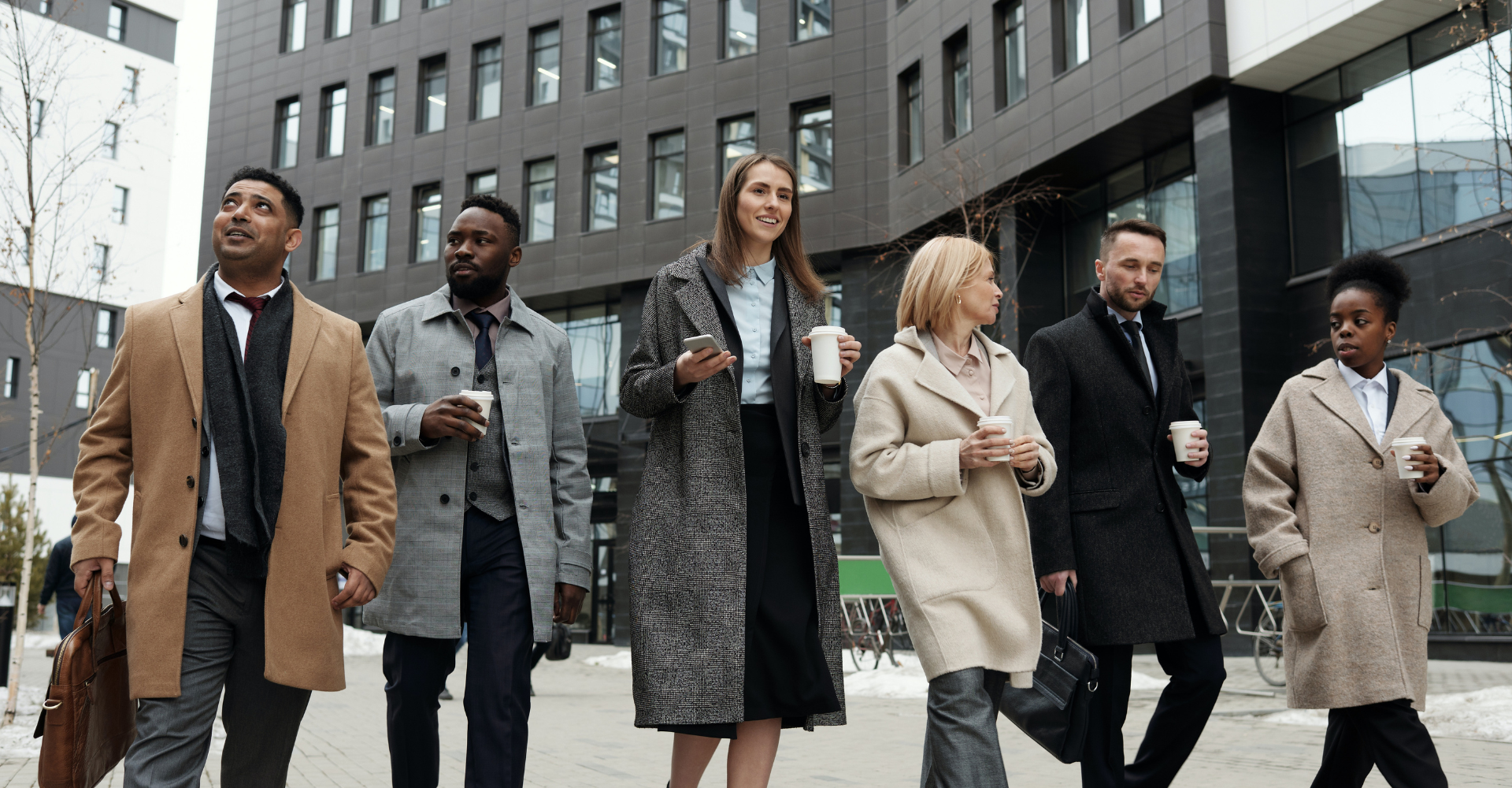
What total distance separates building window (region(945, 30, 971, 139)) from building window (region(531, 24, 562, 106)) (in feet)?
37.3

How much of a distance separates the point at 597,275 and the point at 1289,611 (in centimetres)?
2667

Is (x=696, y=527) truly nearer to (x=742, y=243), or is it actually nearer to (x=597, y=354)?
(x=742, y=243)

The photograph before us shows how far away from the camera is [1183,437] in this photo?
448cm

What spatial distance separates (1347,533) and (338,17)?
36.9 metres

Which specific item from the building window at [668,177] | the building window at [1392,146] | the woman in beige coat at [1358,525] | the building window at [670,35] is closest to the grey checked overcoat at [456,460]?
the woman in beige coat at [1358,525]

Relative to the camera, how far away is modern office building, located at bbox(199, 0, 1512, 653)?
16.8 metres

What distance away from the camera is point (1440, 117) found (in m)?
16.9

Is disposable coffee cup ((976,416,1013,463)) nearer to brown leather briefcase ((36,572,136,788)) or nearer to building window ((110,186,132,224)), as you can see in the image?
brown leather briefcase ((36,572,136,788))

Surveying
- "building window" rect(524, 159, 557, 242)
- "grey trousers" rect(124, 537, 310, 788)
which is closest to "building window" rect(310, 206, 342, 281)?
"building window" rect(524, 159, 557, 242)

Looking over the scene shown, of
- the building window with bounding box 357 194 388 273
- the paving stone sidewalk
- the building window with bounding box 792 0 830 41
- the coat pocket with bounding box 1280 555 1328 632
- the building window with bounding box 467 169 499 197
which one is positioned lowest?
the paving stone sidewalk

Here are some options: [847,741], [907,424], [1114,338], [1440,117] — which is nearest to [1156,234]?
[1114,338]

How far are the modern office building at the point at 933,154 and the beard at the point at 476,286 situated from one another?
32.0 ft

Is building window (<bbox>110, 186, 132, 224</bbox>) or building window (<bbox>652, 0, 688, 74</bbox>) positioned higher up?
building window (<bbox>110, 186, 132, 224</bbox>)

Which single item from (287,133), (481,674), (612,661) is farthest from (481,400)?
(287,133)
